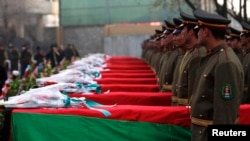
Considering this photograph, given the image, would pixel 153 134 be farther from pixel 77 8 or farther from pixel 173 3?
pixel 77 8

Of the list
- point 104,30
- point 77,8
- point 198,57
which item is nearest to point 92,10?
point 77,8

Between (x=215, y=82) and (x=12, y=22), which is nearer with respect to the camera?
(x=215, y=82)

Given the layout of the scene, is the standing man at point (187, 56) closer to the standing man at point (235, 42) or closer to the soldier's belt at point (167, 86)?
the soldier's belt at point (167, 86)

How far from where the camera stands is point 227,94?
328 centimetres

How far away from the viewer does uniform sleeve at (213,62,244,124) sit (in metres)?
3.28

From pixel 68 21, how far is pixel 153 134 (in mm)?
22953

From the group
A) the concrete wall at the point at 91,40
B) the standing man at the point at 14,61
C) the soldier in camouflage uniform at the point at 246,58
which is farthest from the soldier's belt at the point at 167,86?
the concrete wall at the point at 91,40

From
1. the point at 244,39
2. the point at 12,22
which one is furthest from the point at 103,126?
the point at 12,22

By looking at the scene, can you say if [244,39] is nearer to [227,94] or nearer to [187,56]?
[187,56]

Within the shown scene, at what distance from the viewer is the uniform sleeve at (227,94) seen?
3.28 m

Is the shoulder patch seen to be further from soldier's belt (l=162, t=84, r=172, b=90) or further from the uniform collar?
soldier's belt (l=162, t=84, r=172, b=90)

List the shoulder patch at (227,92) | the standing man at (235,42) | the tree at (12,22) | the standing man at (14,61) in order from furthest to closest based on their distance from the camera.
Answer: the tree at (12,22) < the standing man at (14,61) < the standing man at (235,42) < the shoulder patch at (227,92)

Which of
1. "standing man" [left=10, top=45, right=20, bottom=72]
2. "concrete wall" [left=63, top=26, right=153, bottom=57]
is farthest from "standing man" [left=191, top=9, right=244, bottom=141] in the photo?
"concrete wall" [left=63, top=26, right=153, bottom=57]

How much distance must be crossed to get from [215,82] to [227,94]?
13cm
